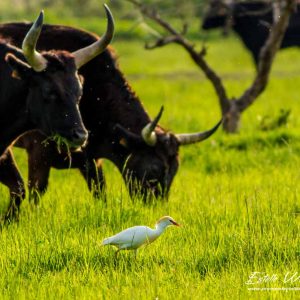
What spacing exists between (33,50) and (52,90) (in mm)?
374

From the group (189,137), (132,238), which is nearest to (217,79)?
(189,137)

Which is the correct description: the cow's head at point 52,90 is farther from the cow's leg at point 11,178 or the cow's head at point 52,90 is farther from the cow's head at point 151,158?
the cow's head at point 151,158

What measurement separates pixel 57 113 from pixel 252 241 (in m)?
2.42

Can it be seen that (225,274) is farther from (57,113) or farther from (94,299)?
(57,113)

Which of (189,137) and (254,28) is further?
(254,28)

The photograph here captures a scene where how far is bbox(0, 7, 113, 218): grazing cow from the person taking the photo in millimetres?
7895

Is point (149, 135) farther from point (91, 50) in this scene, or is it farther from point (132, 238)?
point (132, 238)

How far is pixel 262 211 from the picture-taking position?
7.21 meters

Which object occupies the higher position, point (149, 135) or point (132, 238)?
point (132, 238)

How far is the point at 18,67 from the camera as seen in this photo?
26.3ft

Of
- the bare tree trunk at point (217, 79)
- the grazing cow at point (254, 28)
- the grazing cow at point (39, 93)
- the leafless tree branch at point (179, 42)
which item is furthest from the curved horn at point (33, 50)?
the grazing cow at point (254, 28)

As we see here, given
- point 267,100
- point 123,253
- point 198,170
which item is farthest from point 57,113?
point 267,100

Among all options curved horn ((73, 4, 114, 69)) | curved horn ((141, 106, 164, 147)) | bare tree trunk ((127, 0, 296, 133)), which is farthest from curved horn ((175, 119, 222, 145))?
bare tree trunk ((127, 0, 296, 133))

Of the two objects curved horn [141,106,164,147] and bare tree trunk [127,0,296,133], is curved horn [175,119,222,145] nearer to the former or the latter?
curved horn [141,106,164,147]
